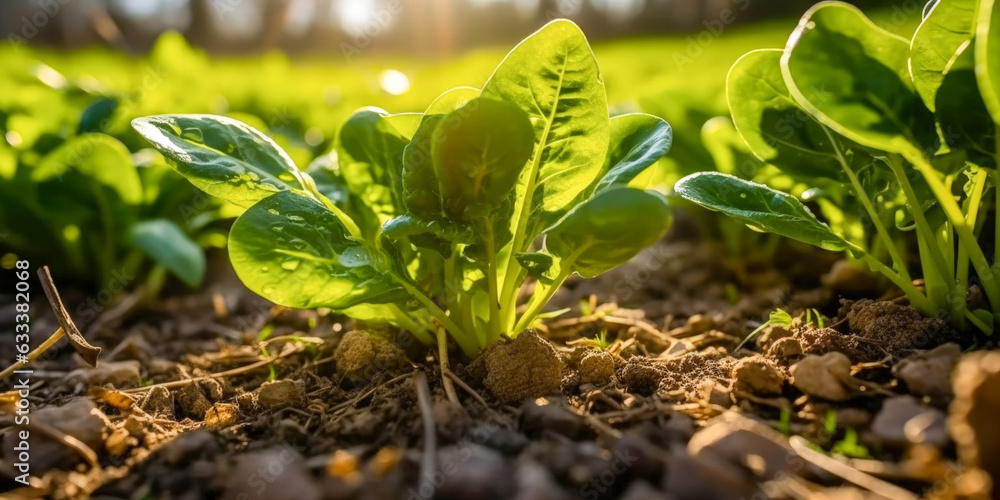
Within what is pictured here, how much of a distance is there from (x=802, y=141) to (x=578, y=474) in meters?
0.95

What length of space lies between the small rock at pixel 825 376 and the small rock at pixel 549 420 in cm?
41

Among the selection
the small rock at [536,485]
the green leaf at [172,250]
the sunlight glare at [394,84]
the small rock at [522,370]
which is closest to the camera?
the small rock at [536,485]

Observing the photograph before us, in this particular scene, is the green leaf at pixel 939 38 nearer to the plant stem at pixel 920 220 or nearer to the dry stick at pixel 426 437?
the plant stem at pixel 920 220

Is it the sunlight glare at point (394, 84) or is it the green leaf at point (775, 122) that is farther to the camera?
the sunlight glare at point (394, 84)

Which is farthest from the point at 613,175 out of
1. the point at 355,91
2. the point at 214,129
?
the point at 355,91

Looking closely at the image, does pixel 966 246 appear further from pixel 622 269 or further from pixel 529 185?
pixel 622 269

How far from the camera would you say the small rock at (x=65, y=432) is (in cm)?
115

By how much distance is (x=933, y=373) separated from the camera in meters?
1.12

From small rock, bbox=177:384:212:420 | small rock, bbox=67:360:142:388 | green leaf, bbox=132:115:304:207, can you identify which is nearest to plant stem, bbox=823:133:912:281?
green leaf, bbox=132:115:304:207

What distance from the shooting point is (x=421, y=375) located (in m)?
1.37

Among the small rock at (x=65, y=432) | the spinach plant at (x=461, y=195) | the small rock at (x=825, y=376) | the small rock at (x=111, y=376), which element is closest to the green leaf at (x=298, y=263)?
the spinach plant at (x=461, y=195)

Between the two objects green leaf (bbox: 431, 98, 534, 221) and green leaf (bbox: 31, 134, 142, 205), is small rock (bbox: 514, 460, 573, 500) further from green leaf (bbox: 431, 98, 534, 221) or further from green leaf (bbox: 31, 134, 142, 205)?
green leaf (bbox: 31, 134, 142, 205)

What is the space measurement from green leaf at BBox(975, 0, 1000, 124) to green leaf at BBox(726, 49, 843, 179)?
0.44m

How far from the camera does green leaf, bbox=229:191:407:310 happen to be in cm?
131
